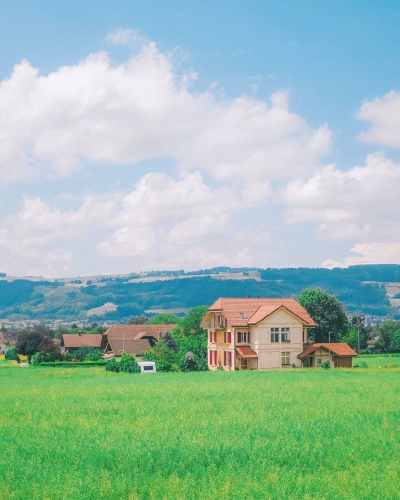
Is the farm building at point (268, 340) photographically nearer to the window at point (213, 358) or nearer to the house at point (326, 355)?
the house at point (326, 355)

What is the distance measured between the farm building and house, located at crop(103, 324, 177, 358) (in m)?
37.9

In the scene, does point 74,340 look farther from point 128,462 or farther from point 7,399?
point 128,462

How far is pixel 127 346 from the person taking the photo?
111m

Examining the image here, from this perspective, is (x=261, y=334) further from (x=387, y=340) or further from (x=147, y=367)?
(x=387, y=340)

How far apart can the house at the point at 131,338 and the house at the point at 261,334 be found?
37299mm

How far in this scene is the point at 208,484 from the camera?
16.2 m

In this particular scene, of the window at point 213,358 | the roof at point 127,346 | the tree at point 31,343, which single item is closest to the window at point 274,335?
the window at point 213,358

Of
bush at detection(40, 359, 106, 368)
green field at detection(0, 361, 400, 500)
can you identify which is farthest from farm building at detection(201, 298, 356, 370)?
green field at detection(0, 361, 400, 500)

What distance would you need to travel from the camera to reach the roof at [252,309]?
70625mm

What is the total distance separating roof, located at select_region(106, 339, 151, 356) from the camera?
10788 cm

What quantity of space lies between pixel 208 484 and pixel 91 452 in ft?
16.0

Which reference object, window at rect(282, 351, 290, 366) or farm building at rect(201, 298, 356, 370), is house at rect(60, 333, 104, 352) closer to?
farm building at rect(201, 298, 356, 370)

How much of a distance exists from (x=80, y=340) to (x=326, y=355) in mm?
70545

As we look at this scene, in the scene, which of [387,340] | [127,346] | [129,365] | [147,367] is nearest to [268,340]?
[147,367]
